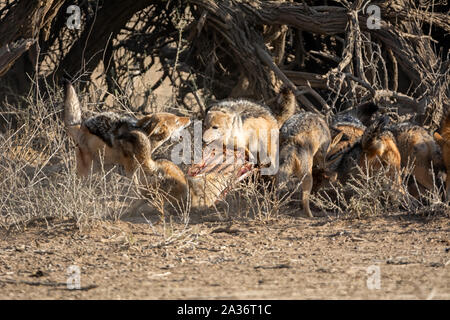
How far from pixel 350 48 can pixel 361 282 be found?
14.6 ft

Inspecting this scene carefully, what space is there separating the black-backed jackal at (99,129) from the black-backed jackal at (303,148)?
38.3 inches

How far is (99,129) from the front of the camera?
7.17 metres

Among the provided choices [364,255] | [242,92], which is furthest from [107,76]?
[364,255]

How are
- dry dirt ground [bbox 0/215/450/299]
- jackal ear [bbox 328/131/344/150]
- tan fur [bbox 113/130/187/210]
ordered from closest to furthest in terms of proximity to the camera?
dry dirt ground [bbox 0/215/450/299]
tan fur [bbox 113/130/187/210]
jackal ear [bbox 328/131/344/150]

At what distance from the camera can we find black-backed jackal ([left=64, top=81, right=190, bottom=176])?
23.5 feet

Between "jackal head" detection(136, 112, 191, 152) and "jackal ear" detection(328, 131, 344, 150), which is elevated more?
"jackal head" detection(136, 112, 191, 152)

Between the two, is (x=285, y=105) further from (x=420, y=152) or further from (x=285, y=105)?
(x=420, y=152)

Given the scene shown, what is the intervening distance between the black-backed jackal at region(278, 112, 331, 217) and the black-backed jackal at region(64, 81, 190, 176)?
974 millimetres

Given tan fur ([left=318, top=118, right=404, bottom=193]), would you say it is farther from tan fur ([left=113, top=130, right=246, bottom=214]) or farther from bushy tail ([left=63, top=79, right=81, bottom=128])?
bushy tail ([left=63, top=79, right=81, bottom=128])

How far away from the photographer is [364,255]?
5.77 metres

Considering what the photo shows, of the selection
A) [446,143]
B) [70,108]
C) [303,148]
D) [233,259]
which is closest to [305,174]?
[303,148]

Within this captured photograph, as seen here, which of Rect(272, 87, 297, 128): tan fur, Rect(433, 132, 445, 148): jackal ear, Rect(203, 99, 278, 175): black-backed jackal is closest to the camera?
Rect(203, 99, 278, 175): black-backed jackal

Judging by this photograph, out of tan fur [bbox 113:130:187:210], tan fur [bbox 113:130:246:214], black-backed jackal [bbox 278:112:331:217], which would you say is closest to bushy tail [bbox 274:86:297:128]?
black-backed jackal [bbox 278:112:331:217]

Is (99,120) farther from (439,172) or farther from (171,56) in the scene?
(171,56)
